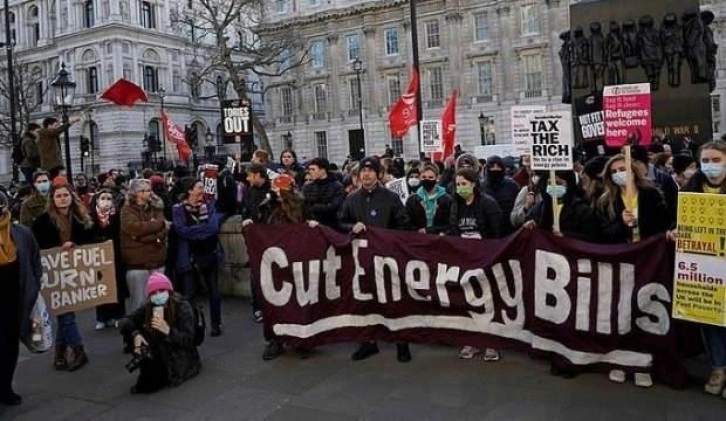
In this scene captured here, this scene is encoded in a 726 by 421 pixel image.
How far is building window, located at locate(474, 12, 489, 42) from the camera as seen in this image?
55.1m

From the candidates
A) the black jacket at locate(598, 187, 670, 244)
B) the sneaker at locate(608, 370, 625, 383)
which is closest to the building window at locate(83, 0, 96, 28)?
the black jacket at locate(598, 187, 670, 244)

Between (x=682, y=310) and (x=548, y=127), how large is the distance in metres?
2.18

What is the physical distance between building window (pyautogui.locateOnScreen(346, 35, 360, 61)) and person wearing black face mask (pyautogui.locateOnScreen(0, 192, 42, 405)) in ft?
186

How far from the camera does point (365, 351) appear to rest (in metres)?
6.65

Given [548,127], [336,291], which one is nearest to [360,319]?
[336,291]

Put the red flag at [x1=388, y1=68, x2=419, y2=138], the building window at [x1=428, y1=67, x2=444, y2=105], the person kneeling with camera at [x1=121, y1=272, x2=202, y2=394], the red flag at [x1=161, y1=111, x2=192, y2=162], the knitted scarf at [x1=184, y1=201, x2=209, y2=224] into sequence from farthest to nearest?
the building window at [x1=428, y1=67, x2=444, y2=105], the red flag at [x1=388, y1=68, x2=419, y2=138], the red flag at [x1=161, y1=111, x2=192, y2=162], the knitted scarf at [x1=184, y1=201, x2=209, y2=224], the person kneeling with camera at [x1=121, y1=272, x2=202, y2=394]

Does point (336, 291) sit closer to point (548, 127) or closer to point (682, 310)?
point (548, 127)

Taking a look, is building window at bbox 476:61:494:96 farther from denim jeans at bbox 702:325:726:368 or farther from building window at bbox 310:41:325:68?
denim jeans at bbox 702:325:726:368

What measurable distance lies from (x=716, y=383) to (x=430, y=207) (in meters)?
2.99

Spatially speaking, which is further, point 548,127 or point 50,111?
point 50,111

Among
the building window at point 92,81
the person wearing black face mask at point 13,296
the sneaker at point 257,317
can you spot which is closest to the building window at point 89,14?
the building window at point 92,81

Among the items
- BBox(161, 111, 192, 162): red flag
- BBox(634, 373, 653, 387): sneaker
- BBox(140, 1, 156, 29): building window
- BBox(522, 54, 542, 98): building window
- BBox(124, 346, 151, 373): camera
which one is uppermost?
BBox(140, 1, 156, 29): building window

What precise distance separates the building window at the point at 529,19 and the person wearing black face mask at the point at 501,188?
48.2 m

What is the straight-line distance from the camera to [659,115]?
14.3 m
